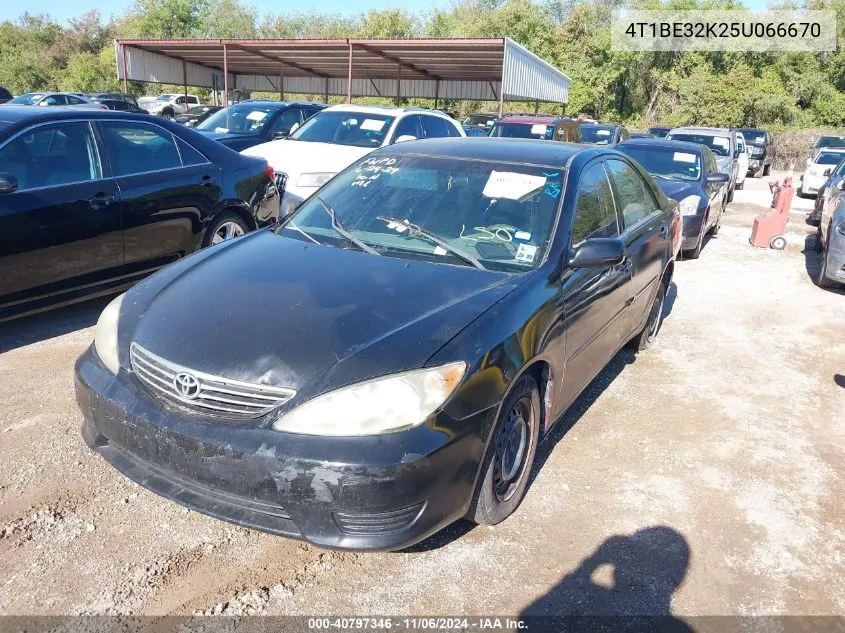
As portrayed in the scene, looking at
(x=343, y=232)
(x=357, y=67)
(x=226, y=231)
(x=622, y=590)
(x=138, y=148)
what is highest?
(x=357, y=67)

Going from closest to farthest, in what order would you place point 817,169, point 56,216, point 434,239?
point 434,239
point 56,216
point 817,169

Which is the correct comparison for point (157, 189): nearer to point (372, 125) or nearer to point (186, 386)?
point (186, 386)

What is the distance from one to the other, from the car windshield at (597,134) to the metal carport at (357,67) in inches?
112

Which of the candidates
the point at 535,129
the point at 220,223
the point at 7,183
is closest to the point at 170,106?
the point at 535,129

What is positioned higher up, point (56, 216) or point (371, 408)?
point (56, 216)

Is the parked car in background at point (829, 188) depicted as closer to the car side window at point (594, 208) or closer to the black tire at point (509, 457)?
the car side window at point (594, 208)

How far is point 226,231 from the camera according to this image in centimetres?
641

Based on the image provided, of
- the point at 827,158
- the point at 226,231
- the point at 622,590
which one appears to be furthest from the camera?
the point at 827,158

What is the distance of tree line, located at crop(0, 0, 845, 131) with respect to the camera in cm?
3884

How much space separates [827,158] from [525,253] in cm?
1904

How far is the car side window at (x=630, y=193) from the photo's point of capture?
438 cm

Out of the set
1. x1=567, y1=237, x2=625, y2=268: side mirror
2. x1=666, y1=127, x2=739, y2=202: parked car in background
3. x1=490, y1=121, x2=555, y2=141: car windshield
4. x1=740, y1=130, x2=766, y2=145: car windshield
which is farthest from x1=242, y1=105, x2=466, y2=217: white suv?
x1=740, y1=130, x2=766, y2=145: car windshield

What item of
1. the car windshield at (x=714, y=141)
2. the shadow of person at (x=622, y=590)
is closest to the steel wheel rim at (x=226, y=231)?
the shadow of person at (x=622, y=590)

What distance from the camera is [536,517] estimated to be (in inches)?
128
